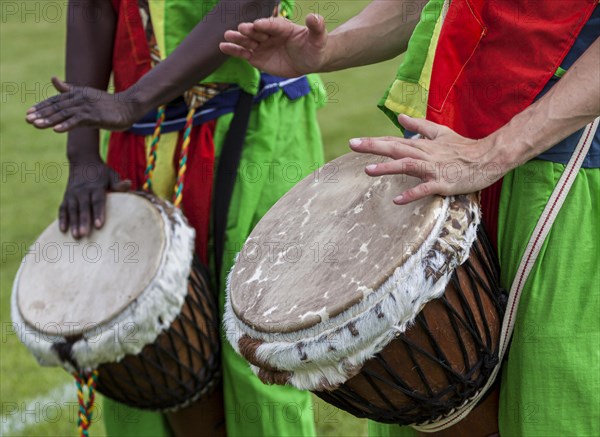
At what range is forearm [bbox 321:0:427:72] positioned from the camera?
2029 millimetres

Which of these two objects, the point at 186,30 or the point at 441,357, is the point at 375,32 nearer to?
the point at 186,30

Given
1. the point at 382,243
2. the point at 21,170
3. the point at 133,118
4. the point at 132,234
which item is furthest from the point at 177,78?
the point at 21,170

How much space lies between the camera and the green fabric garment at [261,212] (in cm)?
240

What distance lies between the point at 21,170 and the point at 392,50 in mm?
4373

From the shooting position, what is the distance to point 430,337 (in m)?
1.61

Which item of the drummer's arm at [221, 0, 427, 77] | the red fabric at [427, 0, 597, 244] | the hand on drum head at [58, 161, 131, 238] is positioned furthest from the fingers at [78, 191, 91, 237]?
the red fabric at [427, 0, 597, 244]

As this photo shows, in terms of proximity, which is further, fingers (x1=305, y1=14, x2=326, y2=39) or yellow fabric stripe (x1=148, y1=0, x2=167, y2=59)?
yellow fabric stripe (x1=148, y1=0, x2=167, y2=59)

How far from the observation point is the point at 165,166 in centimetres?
252

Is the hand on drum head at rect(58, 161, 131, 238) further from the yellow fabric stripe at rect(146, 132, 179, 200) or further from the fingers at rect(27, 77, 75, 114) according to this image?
the fingers at rect(27, 77, 75, 114)

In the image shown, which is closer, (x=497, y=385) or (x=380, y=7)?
(x=497, y=385)

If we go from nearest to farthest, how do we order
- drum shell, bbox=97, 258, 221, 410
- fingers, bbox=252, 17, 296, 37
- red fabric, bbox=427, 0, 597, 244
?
red fabric, bbox=427, 0, 597, 244, fingers, bbox=252, 17, 296, 37, drum shell, bbox=97, 258, 221, 410

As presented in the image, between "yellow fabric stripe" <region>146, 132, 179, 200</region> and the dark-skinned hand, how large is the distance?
6.8 inches

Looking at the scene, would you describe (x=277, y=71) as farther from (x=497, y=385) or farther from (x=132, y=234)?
(x=497, y=385)

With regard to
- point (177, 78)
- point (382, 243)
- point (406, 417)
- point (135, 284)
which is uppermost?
point (382, 243)
